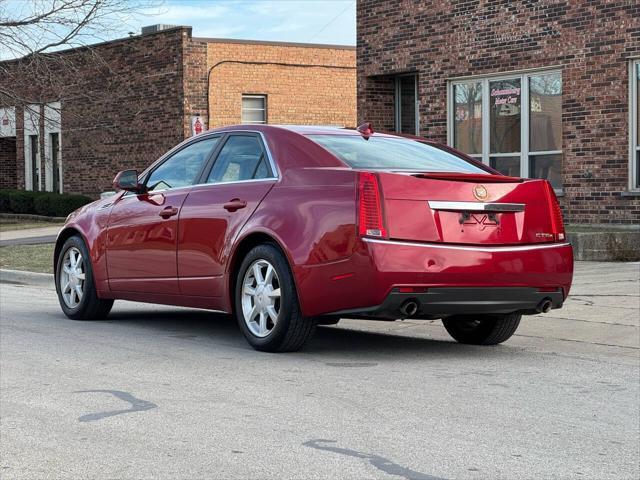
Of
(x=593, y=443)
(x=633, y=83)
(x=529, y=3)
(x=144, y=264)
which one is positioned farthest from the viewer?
(x=529, y=3)

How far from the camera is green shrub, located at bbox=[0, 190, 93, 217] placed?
1254 inches

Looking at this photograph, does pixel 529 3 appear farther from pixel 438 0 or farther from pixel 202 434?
pixel 202 434

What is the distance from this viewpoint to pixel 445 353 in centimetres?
850

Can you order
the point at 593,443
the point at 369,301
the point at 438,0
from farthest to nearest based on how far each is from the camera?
the point at 438,0
the point at 369,301
the point at 593,443

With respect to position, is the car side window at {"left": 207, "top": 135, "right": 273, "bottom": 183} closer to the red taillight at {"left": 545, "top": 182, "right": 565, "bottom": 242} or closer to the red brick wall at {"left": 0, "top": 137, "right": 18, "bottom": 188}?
the red taillight at {"left": 545, "top": 182, "right": 565, "bottom": 242}

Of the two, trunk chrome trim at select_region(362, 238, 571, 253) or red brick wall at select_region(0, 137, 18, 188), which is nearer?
trunk chrome trim at select_region(362, 238, 571, 253)

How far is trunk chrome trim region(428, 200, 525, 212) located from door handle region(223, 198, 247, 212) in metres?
1.51

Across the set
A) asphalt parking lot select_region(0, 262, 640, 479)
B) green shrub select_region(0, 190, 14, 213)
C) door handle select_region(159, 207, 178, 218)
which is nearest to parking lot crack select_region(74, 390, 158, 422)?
asphalt parking lot select_region(0, 262, 640, 479)

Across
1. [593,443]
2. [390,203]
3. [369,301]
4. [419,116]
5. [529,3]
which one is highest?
[529,3]

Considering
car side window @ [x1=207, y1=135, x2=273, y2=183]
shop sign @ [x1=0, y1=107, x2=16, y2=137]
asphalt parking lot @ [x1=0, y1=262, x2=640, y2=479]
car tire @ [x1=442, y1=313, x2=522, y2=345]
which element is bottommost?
asphalt parking lot @ [x1=0, y1=262, x2=640, y2=479]

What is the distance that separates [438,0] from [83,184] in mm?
16149

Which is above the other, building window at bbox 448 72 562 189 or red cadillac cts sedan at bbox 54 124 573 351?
building window at bbox 448 72 562 189

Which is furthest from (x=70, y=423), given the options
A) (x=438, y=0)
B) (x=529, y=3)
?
(x=438, y=0)

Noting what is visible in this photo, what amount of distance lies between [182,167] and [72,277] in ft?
5.90
